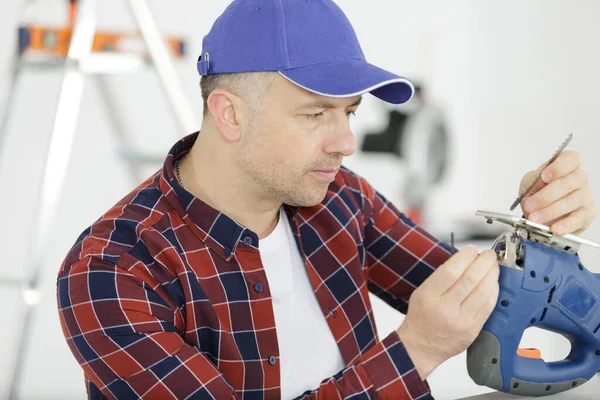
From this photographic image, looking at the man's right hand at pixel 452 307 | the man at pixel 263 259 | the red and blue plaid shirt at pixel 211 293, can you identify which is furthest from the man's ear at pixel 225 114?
the man's right hand at pixel 452 307

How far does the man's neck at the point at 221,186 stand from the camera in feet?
4.49

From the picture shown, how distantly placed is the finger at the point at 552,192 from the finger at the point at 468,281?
0.67ft

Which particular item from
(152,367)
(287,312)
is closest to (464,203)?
(287,312)

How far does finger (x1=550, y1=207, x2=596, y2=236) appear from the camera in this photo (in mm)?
1233

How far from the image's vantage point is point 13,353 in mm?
2174

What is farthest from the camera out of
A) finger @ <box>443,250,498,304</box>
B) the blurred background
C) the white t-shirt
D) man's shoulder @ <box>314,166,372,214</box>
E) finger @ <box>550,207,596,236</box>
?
the blurred background

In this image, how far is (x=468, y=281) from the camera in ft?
3.66

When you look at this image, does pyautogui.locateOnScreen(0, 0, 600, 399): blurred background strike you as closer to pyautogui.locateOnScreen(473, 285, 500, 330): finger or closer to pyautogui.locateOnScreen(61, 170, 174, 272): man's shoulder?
pyautogui.locateOnScreen(61, 170, 174, 272): man's shoulder

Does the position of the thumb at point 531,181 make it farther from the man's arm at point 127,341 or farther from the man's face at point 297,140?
the man's arm at point 127,341

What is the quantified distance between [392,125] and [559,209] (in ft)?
6.72

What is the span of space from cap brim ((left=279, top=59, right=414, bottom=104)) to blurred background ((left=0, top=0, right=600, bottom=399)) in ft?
2.96

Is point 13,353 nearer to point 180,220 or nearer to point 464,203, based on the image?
point 180,220

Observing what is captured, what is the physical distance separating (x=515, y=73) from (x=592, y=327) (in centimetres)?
298

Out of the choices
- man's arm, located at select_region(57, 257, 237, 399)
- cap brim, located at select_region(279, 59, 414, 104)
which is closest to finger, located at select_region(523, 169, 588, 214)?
cap brim, located at select_region(279, 59, 414, 104)
